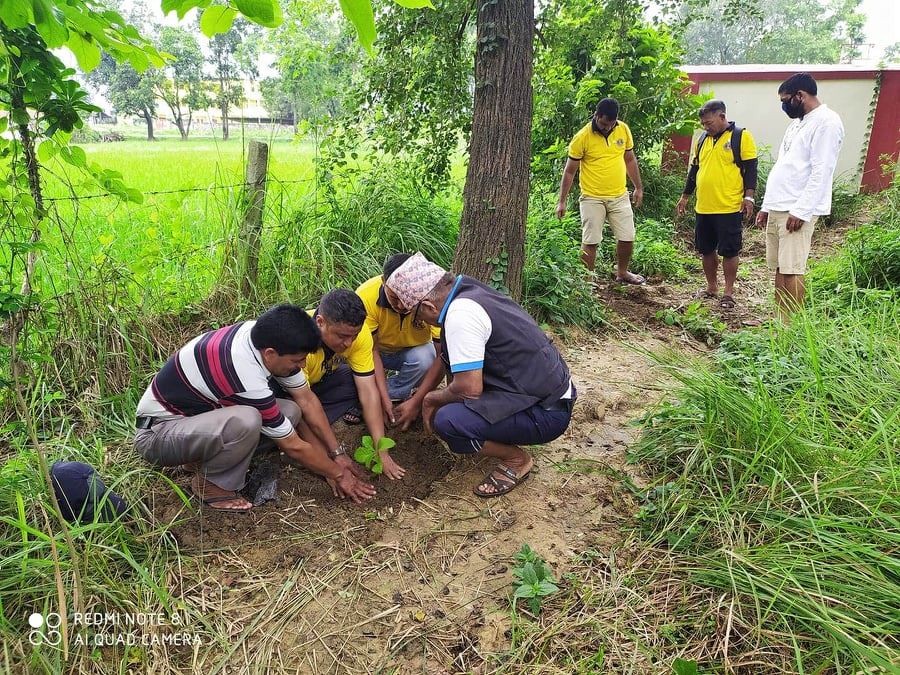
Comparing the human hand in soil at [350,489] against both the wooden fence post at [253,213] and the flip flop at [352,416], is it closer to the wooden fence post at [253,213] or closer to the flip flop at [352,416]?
the flip flop at [352,416]

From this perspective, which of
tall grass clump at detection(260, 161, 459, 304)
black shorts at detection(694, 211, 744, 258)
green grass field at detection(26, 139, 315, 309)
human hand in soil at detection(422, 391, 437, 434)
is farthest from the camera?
black shorts at detection(694, 211, 744, 258)

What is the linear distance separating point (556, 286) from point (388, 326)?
196 centimetres

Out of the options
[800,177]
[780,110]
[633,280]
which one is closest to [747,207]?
[800,177]

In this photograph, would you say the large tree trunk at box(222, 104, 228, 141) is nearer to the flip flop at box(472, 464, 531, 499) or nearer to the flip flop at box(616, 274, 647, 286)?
the flip flop at box(472, 464, 531, 499)

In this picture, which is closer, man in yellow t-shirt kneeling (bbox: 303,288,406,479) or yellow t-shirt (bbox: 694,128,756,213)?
man in yellow t-shirt kneeling (bbox: 303,288,406,479)

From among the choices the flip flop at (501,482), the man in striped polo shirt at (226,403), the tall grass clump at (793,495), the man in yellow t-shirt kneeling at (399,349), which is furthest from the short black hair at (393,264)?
the tall grass clump at (793,495)

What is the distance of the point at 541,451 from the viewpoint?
3.05 meters

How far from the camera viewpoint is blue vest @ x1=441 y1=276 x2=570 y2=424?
2479 mm

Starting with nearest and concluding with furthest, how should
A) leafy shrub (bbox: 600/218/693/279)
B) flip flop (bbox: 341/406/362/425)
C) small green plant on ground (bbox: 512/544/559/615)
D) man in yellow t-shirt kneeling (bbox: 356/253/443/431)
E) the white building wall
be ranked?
small green plant on ground (bbox: 512/544/559/615) → man in yellow t-shirt kneeling (bbox: 356/253/443/431) → flip flop (bbox: 341/406/362/425) → leafy shrub (bbox: 600/218/693/279) → the white building wall

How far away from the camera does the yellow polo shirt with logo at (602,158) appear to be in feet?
18.4

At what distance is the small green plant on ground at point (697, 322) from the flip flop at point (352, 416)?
2.84 m

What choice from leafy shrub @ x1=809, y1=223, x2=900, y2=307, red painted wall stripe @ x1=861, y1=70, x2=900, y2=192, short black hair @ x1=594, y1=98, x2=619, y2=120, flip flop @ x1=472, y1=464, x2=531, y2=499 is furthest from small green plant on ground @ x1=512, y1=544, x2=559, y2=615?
red painted wall stripe @ x1=861, y1=70, x2=900, y2=192

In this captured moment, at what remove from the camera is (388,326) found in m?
3.12

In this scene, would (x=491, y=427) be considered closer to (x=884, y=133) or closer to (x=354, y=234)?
(x=354, y=234)
